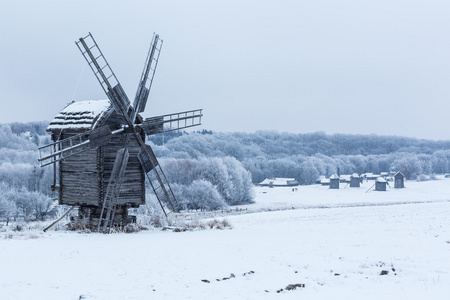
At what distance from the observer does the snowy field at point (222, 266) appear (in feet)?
31.8

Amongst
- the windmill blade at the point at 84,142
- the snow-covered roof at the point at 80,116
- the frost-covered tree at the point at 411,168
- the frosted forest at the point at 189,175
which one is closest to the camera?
the windmill blade at the point at 84,142

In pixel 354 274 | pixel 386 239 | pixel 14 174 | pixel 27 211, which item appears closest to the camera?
pixel 354 274

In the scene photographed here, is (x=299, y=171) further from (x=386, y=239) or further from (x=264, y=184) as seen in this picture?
(x=386, y=239)

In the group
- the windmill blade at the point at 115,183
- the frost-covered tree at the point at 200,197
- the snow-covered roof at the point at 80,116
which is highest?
the snow-covered roof at the point at 80,116

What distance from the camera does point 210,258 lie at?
13258 mm

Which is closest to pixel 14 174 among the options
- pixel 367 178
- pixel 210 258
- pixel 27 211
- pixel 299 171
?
pixel 27 211

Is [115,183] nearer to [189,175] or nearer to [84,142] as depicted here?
[84,142]

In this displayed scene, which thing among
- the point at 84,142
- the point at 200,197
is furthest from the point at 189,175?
the point at 84,142

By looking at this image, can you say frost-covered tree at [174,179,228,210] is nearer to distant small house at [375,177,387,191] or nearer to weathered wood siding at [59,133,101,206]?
distant small house at [375,177,387,191]

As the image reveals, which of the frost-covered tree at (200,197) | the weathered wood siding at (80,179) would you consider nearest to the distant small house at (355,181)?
the frost-covered tree at (200,197)

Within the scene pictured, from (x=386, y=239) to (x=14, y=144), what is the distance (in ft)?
484

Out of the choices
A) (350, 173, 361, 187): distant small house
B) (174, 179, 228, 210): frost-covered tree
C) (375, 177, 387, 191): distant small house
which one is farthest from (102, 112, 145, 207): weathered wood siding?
(350, 173, 361, 187): distant small house

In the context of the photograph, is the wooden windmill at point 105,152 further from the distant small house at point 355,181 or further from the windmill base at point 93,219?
the distant small house at point 355,181

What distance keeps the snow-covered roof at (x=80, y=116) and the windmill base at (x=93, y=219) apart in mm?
3865
